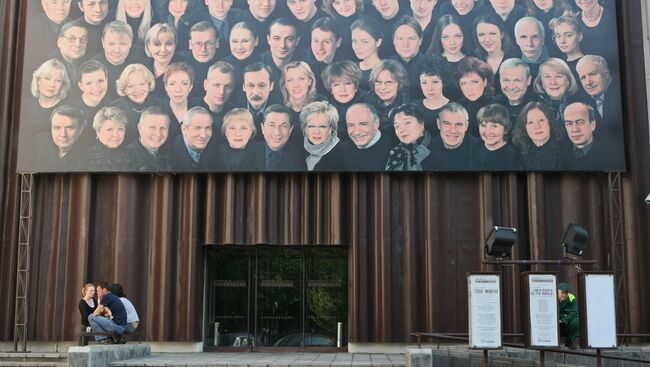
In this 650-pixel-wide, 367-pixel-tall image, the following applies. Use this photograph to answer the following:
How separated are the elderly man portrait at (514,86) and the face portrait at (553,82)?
329mm

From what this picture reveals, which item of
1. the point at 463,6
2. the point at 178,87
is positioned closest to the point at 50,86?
the point at 178,87

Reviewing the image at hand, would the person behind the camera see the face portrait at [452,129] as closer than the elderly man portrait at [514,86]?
Yes

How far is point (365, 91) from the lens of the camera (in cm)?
1927

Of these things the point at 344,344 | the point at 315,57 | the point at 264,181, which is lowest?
the point at 344,344

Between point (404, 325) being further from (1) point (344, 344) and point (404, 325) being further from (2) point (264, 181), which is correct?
(2) point (264, 181)

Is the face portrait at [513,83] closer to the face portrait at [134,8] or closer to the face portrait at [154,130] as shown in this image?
the face portrait at [154,130]

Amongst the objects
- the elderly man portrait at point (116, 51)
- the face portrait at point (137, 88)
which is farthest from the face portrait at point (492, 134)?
the elderly man portrait at point (116, 51)

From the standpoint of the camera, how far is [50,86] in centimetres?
1975

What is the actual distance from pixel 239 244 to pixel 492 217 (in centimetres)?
594

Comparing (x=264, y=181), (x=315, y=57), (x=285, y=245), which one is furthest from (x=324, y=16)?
(x=285, y=245)

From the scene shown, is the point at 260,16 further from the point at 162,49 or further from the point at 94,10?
the point at 94,10

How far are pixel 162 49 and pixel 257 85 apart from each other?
2453mm

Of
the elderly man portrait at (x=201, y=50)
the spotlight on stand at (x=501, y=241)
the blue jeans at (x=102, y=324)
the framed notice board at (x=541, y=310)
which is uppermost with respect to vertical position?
the elderly man portrait at (x=201, y=50)

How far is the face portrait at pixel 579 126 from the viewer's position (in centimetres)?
1902
